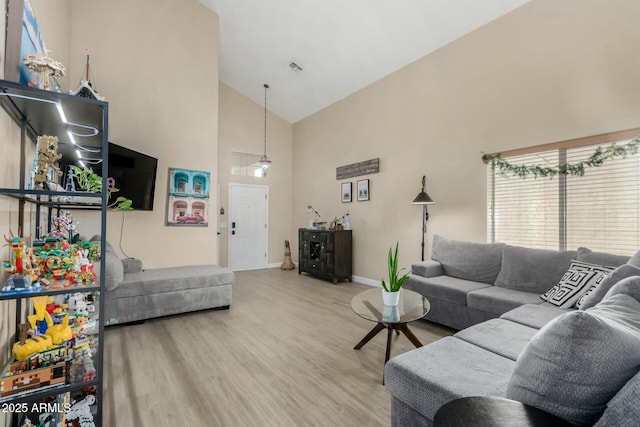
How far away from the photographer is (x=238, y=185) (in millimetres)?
6555

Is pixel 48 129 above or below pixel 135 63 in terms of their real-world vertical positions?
below

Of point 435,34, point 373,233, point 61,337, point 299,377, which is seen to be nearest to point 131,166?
point 61,337

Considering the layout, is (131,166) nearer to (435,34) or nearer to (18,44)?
(18,44)

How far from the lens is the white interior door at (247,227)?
6496 millimetres

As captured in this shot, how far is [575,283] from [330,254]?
3563 mm

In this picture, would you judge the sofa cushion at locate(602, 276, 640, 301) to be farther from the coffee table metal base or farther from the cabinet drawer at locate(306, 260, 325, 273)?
the cabinet drawer at locate(306, 260, 325, 273)

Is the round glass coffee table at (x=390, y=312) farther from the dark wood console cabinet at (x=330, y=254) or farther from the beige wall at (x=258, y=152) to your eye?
the beige wall at (x=258, y=152)

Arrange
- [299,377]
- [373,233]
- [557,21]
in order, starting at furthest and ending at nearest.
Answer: [373,233]
[557,21]
[299,377]

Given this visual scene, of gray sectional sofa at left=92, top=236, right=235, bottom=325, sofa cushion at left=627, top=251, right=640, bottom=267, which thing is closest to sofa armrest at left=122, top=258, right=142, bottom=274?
gray sectional sofa at left=92, top=236, right=235, bottom=325

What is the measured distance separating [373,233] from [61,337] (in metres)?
4.31

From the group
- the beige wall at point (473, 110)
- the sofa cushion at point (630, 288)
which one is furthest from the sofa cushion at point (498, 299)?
the sofa cushion at point (630, 288)

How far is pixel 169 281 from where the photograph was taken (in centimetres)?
348

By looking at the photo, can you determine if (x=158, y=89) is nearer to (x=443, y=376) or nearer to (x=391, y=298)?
(x=391, y=298)

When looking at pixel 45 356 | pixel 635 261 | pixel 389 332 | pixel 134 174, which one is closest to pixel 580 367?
pixel 389 332
